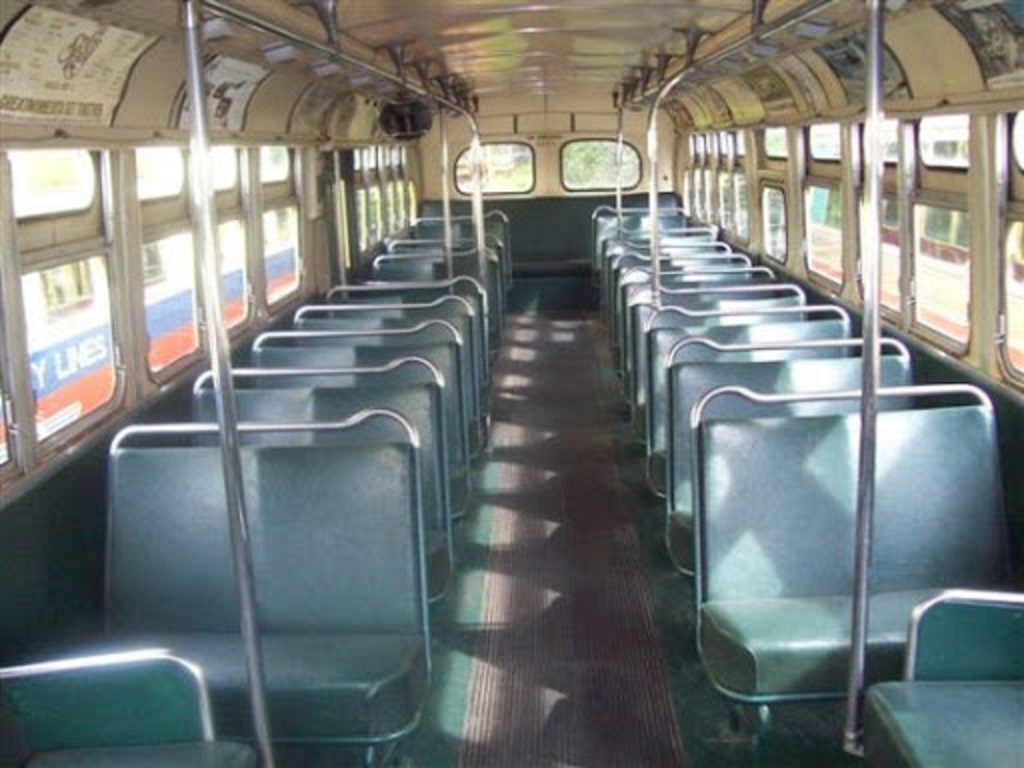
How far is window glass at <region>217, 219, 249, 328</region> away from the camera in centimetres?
633

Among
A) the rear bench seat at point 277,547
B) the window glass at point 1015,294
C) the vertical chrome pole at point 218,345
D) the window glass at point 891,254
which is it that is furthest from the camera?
the window glass at point 891,254

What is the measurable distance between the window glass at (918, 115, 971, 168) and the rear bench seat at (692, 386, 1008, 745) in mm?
1279

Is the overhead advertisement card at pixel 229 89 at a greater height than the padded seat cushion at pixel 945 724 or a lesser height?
greater

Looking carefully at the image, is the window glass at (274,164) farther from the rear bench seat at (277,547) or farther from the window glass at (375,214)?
the rear bench seat at (277,547)

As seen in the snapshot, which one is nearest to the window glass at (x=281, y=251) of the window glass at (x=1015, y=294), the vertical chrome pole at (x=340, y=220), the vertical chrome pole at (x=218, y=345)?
the vertical chrome pole at (x=340, y=220)

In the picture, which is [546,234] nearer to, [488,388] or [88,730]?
[488,388]

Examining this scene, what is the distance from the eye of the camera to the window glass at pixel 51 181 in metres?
3.73

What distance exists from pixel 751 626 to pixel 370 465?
1.16 m

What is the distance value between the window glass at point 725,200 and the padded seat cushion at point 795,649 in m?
7.95

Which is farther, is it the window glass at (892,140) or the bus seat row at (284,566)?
the window glass at (892,140)

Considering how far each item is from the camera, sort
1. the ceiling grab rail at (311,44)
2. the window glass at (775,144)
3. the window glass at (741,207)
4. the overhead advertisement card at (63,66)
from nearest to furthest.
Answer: the ceiling grab rail at (311,44), the overhead advertisement card at (63,66), the window glass at (775,144), the window glass at (741,207)

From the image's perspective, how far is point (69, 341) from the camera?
417 centimetres

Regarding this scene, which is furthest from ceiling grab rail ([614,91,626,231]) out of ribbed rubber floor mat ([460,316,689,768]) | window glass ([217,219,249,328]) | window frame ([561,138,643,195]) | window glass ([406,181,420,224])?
window glass ([217,219,249,328])

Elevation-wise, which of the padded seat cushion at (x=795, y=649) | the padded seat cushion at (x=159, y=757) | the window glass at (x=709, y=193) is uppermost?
the window glass at (x=709, y=193)
